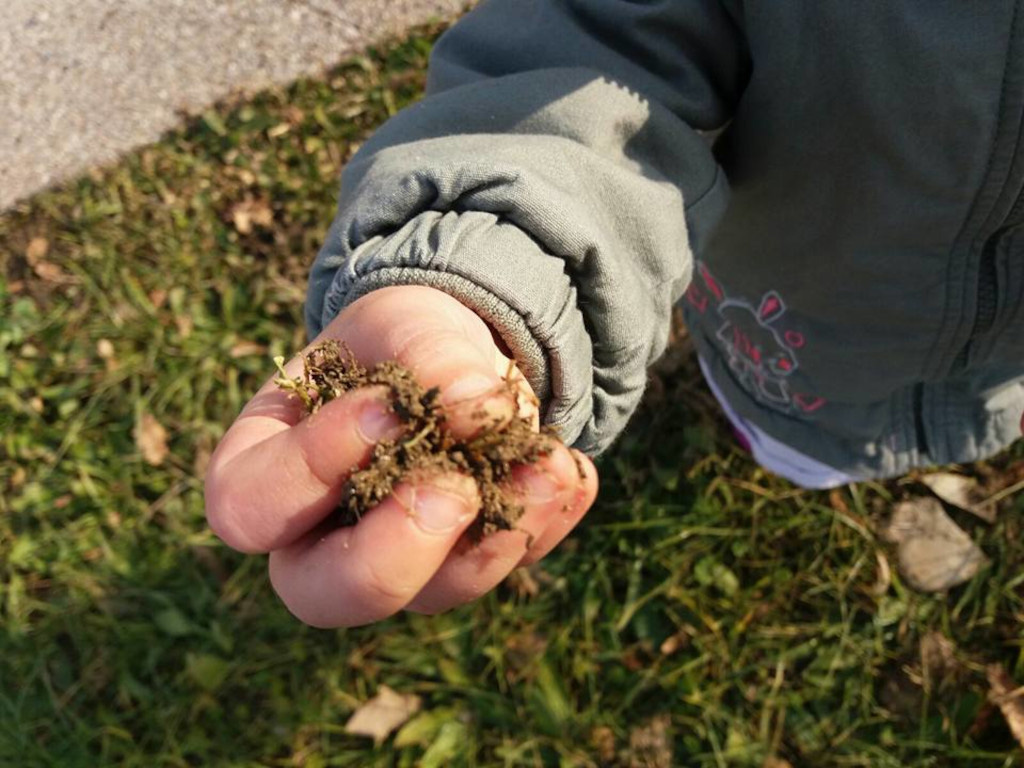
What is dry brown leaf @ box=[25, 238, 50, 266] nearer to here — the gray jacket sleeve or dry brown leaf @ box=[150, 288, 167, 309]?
dry brown leaf @ box=[150, 288, 167, 309]

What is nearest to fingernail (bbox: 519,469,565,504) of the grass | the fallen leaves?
the grass

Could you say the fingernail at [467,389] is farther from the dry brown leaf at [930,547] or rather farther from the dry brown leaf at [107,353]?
the dry brown leaf at [107,353]

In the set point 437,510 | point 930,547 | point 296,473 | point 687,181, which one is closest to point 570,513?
point 437,510

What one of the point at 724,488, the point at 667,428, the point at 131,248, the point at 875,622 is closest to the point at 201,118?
the point at 131,248

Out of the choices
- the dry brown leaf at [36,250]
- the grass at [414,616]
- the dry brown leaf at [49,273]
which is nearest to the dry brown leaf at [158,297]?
the grass at [414,616]

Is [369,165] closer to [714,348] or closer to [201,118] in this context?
[714,348]

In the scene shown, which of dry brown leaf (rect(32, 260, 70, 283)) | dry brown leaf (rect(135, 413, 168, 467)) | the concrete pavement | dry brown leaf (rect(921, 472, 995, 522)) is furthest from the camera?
the concrete pavement
